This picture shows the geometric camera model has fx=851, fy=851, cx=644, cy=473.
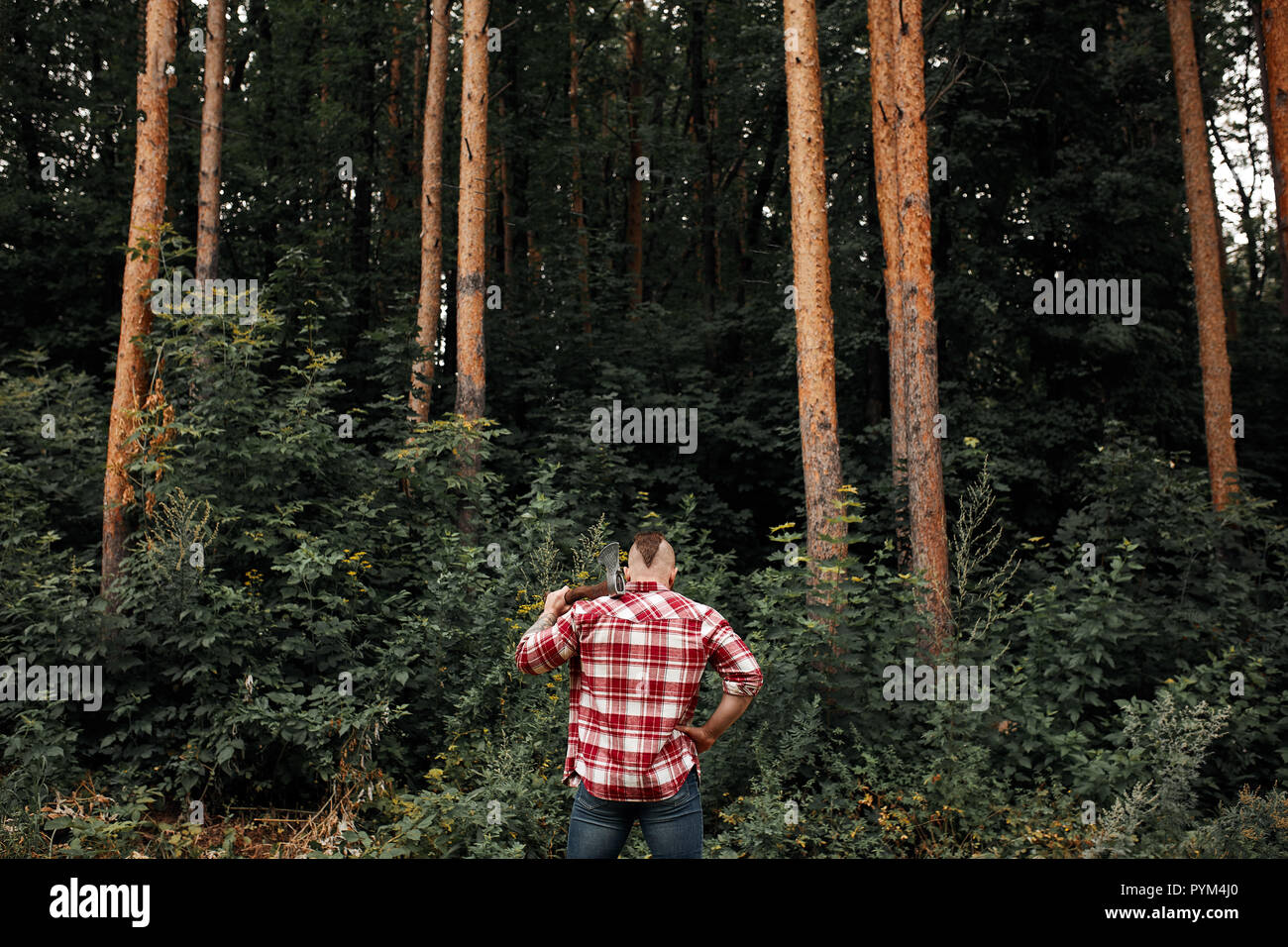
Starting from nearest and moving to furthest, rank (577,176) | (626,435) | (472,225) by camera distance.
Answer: (472,225) → (626,435) → (577,176)

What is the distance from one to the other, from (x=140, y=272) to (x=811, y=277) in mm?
6470

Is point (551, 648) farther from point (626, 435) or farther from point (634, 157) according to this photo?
point (634, 157)

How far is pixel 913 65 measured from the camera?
346 inches

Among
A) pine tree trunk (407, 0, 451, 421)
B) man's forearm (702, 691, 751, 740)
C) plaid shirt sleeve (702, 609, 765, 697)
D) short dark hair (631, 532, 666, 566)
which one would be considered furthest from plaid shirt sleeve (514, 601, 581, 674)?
pine tree trunk (407, 0, 451, 421)

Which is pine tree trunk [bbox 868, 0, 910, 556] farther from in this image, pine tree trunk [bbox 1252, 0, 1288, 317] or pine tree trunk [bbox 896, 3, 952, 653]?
pine tree trunk [bbox 1252, 0, 1288, 317]

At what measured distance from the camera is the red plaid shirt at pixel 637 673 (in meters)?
3.24

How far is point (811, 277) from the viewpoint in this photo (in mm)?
8422

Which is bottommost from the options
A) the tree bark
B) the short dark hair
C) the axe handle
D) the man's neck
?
the axe handle

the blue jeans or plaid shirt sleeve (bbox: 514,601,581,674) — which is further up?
plaid shirt sleeve (bbox: 514,601,581,674)

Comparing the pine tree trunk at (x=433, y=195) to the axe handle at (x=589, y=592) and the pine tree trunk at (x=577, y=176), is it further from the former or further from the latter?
the axe handle at (x=589, y=592)

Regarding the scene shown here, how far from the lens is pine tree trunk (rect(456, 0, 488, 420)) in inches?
447

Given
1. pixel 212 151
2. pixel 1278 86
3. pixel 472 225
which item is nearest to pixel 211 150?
pixel 212 151

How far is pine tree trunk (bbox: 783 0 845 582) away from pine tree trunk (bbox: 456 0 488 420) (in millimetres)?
4658
